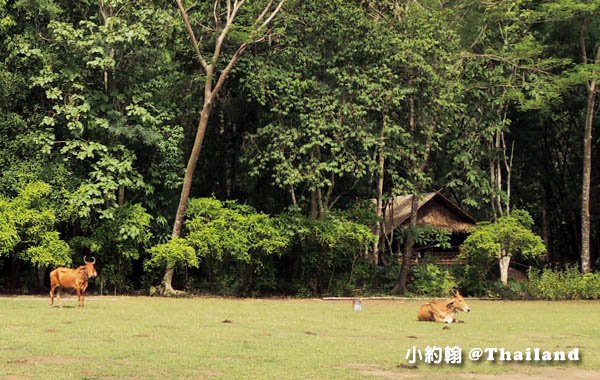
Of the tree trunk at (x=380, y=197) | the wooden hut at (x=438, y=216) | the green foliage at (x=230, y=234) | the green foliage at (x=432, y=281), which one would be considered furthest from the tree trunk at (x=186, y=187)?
the wooden hut at (x=438, y=216)

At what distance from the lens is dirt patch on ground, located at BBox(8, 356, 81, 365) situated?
8242 mm

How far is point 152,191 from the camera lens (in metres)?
22.8

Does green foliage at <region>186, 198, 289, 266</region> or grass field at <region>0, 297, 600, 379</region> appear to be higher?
green foliage at <region>186, 198, 289, 266</region>

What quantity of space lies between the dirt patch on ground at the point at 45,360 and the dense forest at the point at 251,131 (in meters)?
12.3

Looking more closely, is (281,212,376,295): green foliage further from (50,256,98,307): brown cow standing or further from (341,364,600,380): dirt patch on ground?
(341,364,600,380): dirt patch on ground

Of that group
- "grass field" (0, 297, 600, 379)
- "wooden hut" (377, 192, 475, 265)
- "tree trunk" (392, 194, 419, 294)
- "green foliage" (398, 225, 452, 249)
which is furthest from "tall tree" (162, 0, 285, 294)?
"wooden hut" (377, 192, 475, 265)

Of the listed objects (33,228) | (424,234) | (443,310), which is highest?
(424,234)

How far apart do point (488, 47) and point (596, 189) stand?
9.09 meters

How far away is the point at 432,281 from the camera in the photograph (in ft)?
81.1

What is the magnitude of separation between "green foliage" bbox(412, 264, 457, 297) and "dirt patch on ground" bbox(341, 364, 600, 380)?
1587cm

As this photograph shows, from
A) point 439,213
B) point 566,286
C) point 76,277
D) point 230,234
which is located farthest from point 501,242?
point 76,277

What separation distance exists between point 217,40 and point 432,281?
422 inches

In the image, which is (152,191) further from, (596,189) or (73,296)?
(596,189)

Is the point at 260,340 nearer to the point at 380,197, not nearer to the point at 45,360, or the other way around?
the point at 45,360
